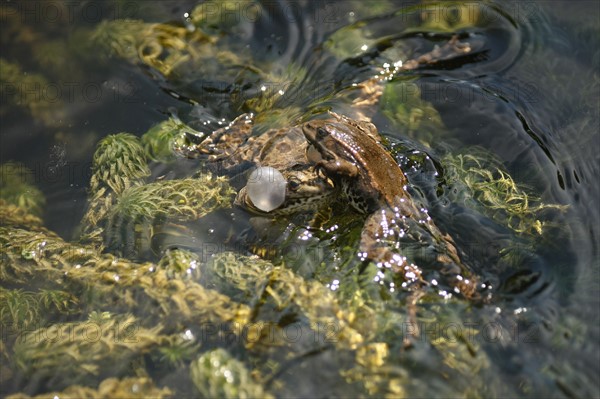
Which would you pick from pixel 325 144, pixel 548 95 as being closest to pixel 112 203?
pixel 325 144

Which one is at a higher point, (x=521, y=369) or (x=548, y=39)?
(x=548, y=39)

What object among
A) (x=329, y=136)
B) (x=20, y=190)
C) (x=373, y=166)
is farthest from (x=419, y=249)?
(x=20, y=190)

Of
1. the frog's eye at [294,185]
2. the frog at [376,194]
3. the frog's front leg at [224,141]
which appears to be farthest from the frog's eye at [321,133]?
the frog's front leg at [224,141]

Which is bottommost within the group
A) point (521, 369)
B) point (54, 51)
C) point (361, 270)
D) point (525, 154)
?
point (521, 369)

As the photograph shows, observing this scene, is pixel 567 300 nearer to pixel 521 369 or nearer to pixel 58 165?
pixel 521 369

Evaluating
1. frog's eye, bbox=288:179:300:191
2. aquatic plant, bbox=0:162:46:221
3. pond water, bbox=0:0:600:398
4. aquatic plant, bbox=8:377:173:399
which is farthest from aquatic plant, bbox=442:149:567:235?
aquatic plant, bbox=0:162:46:221
